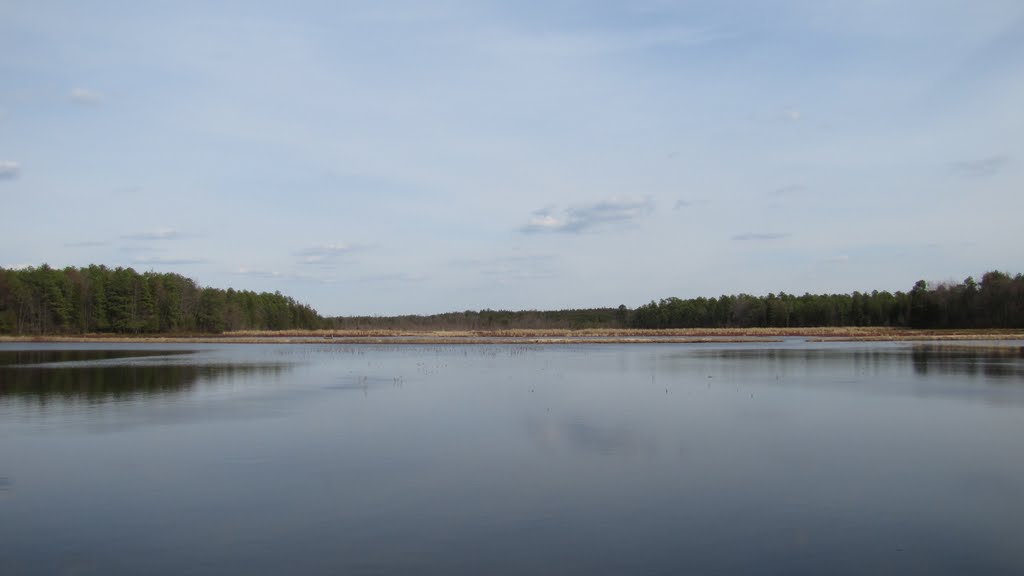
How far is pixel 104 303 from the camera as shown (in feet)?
290

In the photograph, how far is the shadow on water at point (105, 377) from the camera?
79.0 feet

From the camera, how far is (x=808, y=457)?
1386 centimetres

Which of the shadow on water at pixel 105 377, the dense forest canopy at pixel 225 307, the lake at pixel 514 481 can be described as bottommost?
the lake at pixel 514 481

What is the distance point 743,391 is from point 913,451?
410 inches

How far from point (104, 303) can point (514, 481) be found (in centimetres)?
9067

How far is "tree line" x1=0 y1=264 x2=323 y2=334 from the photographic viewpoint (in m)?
84.7

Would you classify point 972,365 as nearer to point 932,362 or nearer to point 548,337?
point 932,362

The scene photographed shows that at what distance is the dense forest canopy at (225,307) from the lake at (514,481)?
235 feet

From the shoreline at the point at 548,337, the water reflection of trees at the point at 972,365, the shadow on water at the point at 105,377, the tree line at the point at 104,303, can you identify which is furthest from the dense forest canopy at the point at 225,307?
the water reflection of trees at the point at 972,365

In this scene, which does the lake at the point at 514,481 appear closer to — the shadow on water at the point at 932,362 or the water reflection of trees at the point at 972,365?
A: the water reflection of trees at the point at 972,365

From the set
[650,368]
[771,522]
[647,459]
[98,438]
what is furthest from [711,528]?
[650,368]

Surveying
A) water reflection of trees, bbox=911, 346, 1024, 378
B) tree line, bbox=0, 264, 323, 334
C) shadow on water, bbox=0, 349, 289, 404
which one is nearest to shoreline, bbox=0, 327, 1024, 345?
tree line, bbox=0, 264, 323, 334

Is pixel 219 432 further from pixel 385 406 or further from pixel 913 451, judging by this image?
pixel 913 451

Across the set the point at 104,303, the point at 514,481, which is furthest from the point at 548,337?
the point at 514,481
